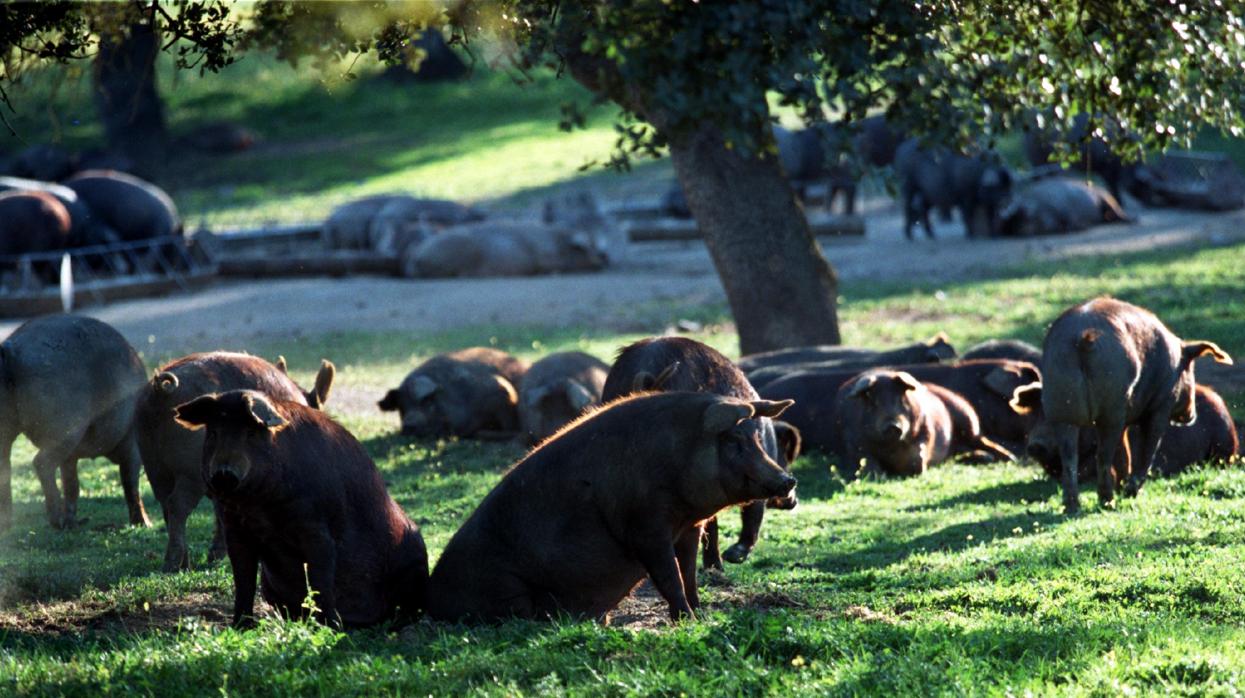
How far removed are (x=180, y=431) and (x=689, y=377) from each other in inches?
110

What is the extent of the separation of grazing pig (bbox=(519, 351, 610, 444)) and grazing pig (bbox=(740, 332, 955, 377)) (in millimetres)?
1535

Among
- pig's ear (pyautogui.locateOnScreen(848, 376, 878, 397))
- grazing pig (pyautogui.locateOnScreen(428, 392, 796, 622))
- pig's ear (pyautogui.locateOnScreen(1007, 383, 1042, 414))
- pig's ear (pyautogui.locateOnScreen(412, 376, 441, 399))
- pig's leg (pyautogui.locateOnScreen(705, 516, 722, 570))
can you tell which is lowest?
pig's leg (pyautogui.locateOnScreen(705, 516, 722, 570))

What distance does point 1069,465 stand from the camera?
9.86 m

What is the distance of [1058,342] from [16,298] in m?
15.2

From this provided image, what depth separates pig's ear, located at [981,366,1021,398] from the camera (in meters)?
12.8

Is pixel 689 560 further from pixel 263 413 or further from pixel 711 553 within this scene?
pixel 263 413

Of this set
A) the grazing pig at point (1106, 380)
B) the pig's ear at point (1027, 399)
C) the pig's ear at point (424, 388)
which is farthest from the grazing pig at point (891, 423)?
the pig's ear at point (424, 388)

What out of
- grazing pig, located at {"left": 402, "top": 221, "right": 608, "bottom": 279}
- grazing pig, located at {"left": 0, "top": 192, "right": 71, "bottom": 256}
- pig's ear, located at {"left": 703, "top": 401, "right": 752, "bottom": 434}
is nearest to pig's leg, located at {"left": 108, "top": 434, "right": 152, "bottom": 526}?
pig's ear, located at {"left": 703, "top": 401, "right": 752, "bottom": 434}

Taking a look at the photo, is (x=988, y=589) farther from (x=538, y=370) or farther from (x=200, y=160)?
(x=200, y=160)

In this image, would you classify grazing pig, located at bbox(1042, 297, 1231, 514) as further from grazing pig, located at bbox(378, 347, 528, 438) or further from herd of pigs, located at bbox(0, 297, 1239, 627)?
grazing pig, located at bbox(378, 347, 528, 438)

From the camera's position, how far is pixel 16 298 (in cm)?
2072

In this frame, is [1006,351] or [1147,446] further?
[1006,351]

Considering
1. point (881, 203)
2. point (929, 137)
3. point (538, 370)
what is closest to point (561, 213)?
point (881, 203)

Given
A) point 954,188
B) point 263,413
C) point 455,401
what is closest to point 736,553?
point 263,413
